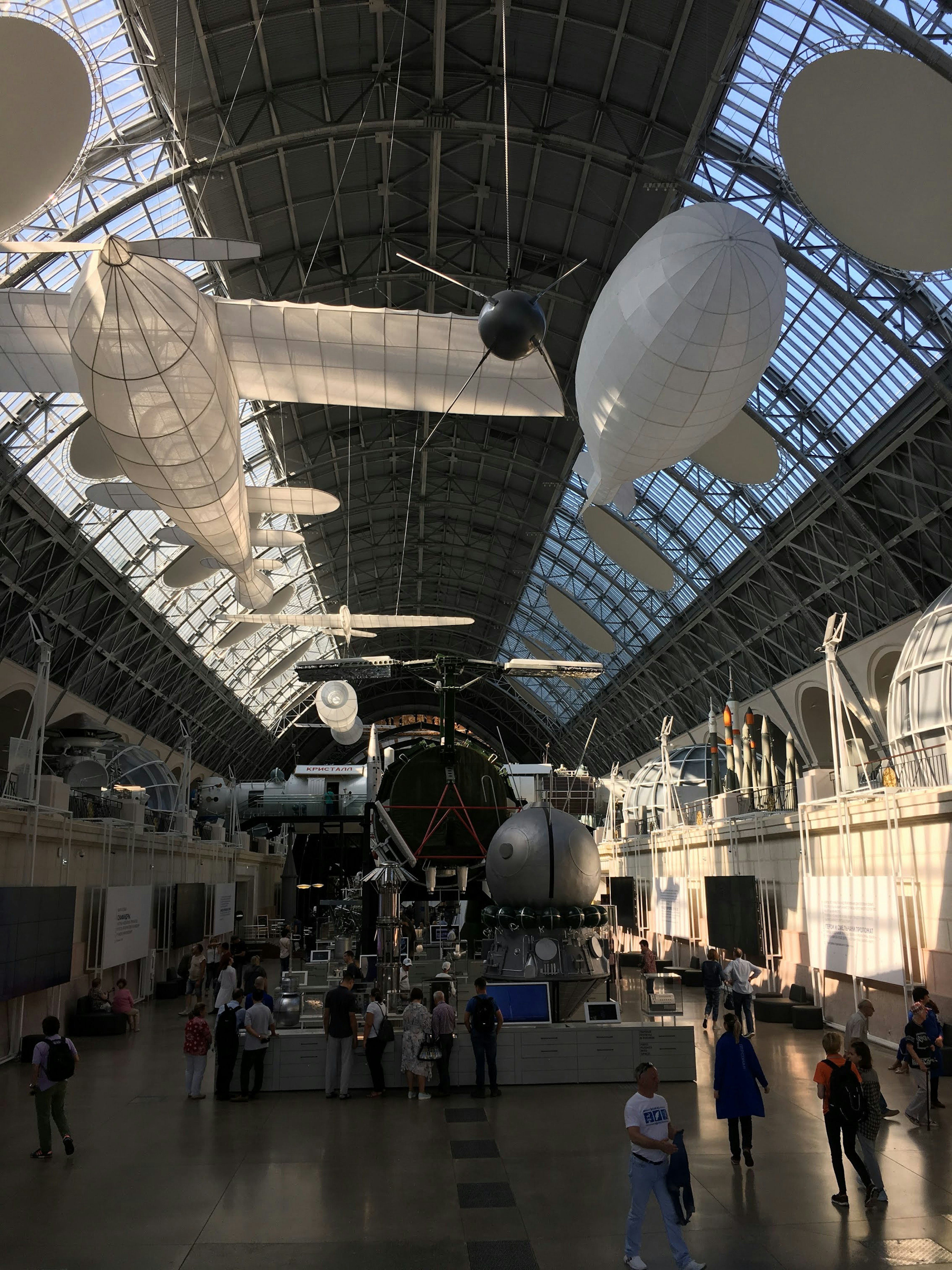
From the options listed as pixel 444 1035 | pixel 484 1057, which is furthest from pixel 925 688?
pixel 444 1035

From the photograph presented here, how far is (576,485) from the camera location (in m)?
43.8

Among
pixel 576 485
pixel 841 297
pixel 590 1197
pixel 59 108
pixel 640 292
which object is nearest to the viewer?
pixel 590 1197

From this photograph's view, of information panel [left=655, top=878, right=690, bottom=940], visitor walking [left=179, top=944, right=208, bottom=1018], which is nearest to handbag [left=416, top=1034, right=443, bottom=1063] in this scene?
visitor walking [left=179, top=944, right=208, bottom=1018]

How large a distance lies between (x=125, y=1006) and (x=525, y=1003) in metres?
11.7

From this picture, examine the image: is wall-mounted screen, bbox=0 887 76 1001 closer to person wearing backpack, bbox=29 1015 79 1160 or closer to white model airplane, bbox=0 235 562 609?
person wearing backpack, bbox=29 1015 79 1160

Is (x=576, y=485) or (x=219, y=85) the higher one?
(x=219, y=85)

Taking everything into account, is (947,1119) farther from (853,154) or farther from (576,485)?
(576,485)

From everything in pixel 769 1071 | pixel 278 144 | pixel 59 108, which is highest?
pixel 278 144

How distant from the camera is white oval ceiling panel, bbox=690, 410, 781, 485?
2759 centimetres

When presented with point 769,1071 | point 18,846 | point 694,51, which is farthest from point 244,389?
point 694,51

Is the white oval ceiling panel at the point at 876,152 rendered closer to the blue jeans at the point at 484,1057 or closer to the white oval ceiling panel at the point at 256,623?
the blue jeans at the point at 484,1057

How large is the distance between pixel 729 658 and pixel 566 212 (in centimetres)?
2358

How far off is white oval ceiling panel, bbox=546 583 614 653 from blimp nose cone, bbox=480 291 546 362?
37.4 meters

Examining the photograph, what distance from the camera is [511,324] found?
9008mm
